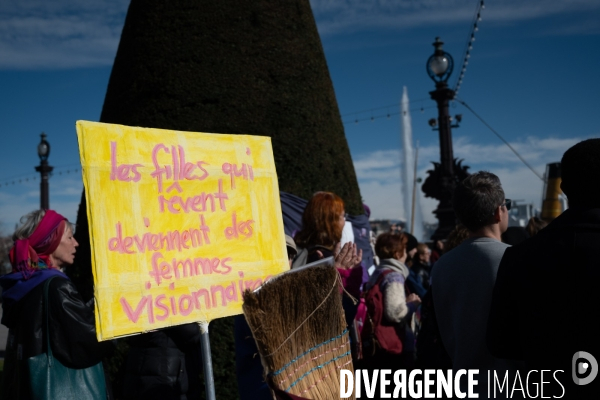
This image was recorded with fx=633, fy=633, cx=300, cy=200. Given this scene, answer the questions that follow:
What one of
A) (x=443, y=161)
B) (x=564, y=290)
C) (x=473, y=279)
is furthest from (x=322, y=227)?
(x=443, y=161)

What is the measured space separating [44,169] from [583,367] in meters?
16.7

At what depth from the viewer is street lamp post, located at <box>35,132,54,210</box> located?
16469 millimetres

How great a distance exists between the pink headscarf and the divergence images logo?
2380 mm

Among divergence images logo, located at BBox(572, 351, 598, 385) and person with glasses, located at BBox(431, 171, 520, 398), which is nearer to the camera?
divergence images logo, located at BBox(572, 351, 598, 385)

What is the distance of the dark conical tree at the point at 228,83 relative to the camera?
5.31m

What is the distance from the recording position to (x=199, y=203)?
2.82 metres

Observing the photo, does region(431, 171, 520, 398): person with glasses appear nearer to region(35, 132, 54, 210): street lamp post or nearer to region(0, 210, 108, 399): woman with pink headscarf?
region(0, 210, 108, 399): woman with pink headscarf

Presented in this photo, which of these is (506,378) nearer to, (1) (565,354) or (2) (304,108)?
(1) (565,354)

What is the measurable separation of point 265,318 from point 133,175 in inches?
40.8

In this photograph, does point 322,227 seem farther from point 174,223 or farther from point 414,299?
point 414,299

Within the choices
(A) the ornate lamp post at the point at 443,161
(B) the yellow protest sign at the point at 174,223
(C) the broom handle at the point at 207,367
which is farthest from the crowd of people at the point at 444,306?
(A) the ornate lamp post at the point at 443,161

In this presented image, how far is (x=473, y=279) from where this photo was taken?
259 cm

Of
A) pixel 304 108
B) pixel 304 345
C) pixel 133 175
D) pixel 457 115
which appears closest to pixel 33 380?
pixel 133 175

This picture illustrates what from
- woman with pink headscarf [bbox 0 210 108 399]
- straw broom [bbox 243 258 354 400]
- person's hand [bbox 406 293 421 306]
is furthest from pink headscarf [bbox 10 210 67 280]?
person's hand [bbox 406 293 421 306]
